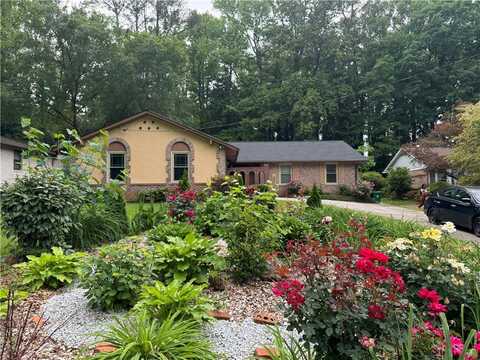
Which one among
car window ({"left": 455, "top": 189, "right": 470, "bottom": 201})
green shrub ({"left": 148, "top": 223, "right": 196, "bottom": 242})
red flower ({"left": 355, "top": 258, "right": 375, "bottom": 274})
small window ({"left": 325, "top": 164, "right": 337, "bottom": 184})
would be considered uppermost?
small window ({"left": 325, "top": 164, "right": 337, "bottom": 184})

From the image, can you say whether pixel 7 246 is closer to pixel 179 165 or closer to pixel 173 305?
pixel 173 305

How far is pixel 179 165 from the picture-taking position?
19.0 m

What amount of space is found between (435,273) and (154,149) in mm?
17627

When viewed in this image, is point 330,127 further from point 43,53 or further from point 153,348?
point 153,348

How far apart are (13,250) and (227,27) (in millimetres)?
39776

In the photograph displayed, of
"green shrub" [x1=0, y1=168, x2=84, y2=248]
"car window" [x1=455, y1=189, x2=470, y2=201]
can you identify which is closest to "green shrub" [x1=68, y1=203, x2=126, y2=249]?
"green shrub" [x1=0, y1=168, x2=84, y2=248]

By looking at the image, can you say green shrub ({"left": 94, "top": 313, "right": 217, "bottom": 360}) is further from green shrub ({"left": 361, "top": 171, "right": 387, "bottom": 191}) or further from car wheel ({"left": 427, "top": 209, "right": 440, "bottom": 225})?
green shrub ({"left": 361, "top": 171, "right": 387, "bottom": 191})

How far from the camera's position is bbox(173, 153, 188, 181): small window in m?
18.9

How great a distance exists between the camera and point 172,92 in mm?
27141

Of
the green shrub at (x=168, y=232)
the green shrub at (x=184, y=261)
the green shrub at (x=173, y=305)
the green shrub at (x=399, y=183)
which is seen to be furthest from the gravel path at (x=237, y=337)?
the green shrub at (x=399, y=183)

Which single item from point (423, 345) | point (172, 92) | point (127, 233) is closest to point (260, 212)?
point (423, 345)

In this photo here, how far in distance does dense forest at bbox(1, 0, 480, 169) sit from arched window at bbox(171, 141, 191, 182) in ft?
30.2

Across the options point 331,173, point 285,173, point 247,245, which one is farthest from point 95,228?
point 331,173

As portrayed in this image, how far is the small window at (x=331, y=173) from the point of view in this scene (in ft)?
75.6
